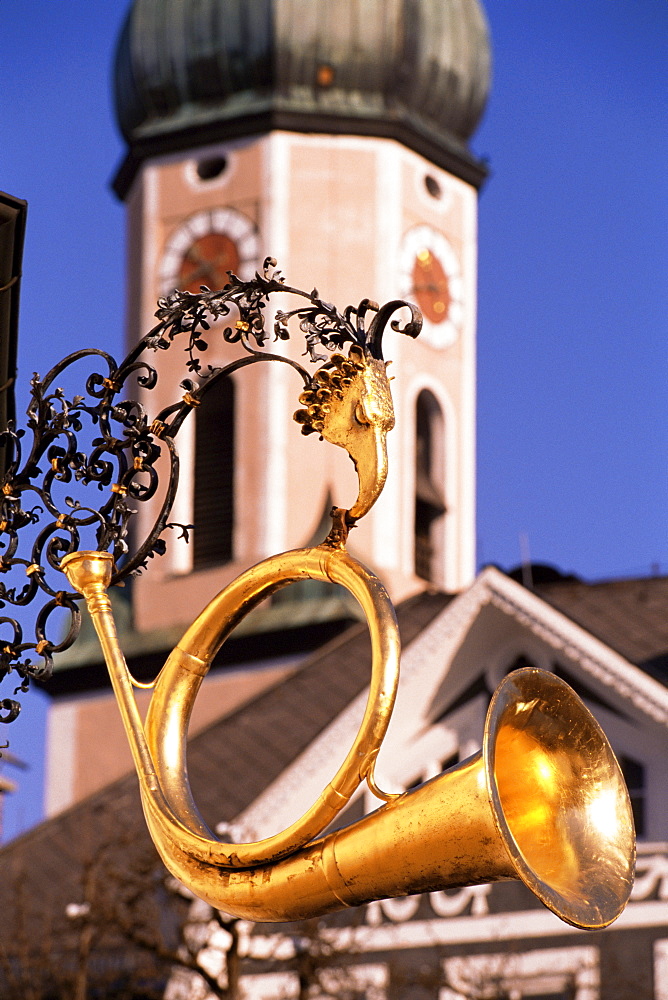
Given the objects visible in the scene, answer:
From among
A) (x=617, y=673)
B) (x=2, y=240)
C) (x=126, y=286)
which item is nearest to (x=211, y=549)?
(x=126, y=286)

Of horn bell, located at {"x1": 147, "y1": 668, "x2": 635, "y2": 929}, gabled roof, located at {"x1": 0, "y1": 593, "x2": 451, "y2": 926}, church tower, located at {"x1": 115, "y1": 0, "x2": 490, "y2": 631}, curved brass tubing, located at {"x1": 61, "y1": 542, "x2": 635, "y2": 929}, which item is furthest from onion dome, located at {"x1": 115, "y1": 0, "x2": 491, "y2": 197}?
horn bell, located at {"x1": 147, "y1": 668, "x2": 635, "y2": 929}

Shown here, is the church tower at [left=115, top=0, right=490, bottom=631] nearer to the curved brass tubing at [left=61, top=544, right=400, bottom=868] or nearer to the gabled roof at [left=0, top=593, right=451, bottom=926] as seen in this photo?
the gabled roof at [left=0, top=593, right=451, bottom=926]

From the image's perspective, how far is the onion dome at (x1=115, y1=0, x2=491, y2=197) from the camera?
121 ft

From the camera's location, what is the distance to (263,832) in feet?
77.6

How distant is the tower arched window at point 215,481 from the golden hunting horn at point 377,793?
95.1 feet

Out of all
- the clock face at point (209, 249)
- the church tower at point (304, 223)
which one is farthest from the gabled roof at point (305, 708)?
the clock face at point (209, 249)

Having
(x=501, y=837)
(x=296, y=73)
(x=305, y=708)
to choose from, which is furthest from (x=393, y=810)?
(x=296, y=73)

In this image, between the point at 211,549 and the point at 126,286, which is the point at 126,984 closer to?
the point at 211,549

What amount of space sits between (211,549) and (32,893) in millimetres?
10689

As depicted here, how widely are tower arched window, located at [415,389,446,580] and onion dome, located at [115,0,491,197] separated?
13.1ft

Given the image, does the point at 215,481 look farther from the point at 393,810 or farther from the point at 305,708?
the point at 393,810

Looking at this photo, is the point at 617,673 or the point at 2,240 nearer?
the point at 2,240

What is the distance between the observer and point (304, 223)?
118ft

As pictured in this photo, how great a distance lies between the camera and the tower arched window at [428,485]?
118ft
